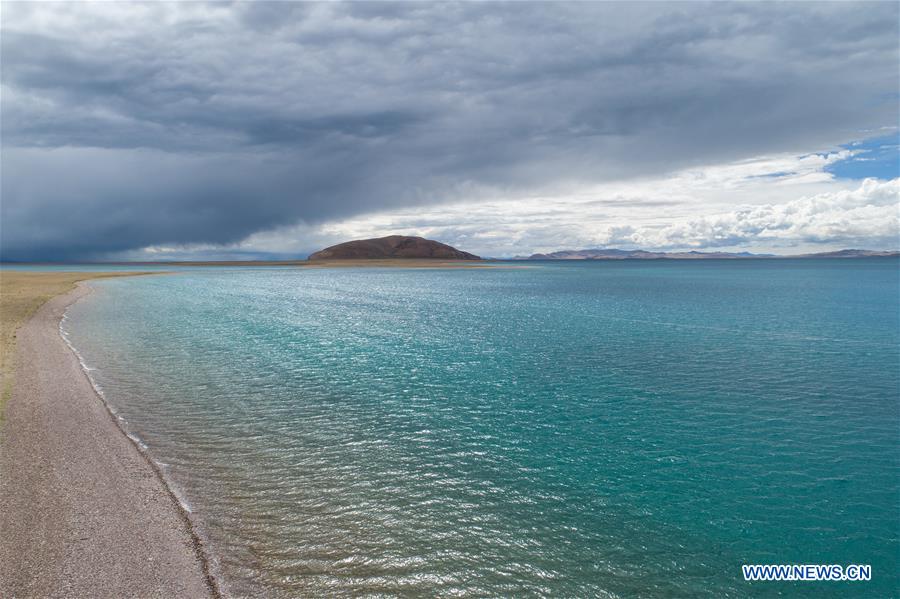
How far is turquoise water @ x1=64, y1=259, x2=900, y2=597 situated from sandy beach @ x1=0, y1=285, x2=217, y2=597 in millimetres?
670

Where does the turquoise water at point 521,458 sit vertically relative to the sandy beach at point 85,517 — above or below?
below

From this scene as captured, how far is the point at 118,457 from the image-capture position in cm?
1305

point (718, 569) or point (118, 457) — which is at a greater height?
point (118, 457)

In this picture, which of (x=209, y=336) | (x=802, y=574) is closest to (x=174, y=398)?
(x=209, y=336)

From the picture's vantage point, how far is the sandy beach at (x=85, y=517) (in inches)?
319

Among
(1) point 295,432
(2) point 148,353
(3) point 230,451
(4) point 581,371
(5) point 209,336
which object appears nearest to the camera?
(3) point 230,451

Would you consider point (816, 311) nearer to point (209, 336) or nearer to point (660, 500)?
point (660, 500)

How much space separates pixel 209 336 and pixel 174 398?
15693 millimetres

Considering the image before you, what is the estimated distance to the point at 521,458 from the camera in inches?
557

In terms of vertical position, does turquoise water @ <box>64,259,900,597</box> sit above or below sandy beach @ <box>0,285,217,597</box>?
below

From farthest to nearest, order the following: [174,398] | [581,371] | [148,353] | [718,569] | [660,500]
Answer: [148,353] < [581,371] < [174,398] < [660,500] < [718,569]

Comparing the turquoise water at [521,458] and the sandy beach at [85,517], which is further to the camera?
the turquoise water at [521,458]

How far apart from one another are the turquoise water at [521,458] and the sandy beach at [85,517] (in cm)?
67

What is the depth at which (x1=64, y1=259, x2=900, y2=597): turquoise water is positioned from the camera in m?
9.36
